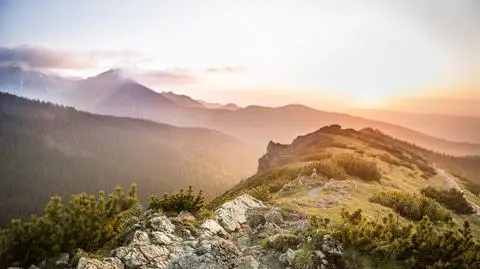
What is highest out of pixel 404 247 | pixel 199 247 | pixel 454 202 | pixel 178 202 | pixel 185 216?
pixel 404 247

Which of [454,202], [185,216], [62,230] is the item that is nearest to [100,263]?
[62,230]

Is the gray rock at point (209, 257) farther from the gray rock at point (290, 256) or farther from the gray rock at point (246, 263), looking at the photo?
the gray rock at point (290, 256)

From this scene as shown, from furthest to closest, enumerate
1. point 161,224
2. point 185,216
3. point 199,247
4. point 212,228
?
point 185,216
point 212,228
point 161,224
point 199,247

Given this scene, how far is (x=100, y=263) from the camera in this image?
10375 mm

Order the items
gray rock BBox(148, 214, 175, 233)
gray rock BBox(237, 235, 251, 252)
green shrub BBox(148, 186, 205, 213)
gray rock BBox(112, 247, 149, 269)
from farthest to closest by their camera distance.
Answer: green shrub BBox(148, 186, 205, 213) < gray rock BBox(237, 235, 251, 252) < gray rock BBox(148, 214, 175, 233) < gray rock BBox(112, 247, 149, 269)

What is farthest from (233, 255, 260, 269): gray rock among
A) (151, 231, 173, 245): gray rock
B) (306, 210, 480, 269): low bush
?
(151, 231, 173, 245): gray rock

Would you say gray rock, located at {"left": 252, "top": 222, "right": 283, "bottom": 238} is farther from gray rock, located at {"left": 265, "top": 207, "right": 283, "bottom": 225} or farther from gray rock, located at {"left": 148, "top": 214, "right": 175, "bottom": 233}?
gray rock, located at {"left": 148, "top": 214, "right": 175, "bottom": 233}

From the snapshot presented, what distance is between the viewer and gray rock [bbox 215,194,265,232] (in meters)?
15.3

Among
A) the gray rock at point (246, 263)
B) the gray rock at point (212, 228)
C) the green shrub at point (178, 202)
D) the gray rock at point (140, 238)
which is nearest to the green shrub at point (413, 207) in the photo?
the gray rock at point (212, 228)

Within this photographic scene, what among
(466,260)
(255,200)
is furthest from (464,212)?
(466,260)

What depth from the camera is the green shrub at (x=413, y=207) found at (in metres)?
20.6

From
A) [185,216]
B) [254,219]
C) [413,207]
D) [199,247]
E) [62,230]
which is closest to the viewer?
[62,230]

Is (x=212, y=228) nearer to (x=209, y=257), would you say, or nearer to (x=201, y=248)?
(x=201, y=248)

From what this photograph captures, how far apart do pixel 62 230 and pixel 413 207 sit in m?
16.8
